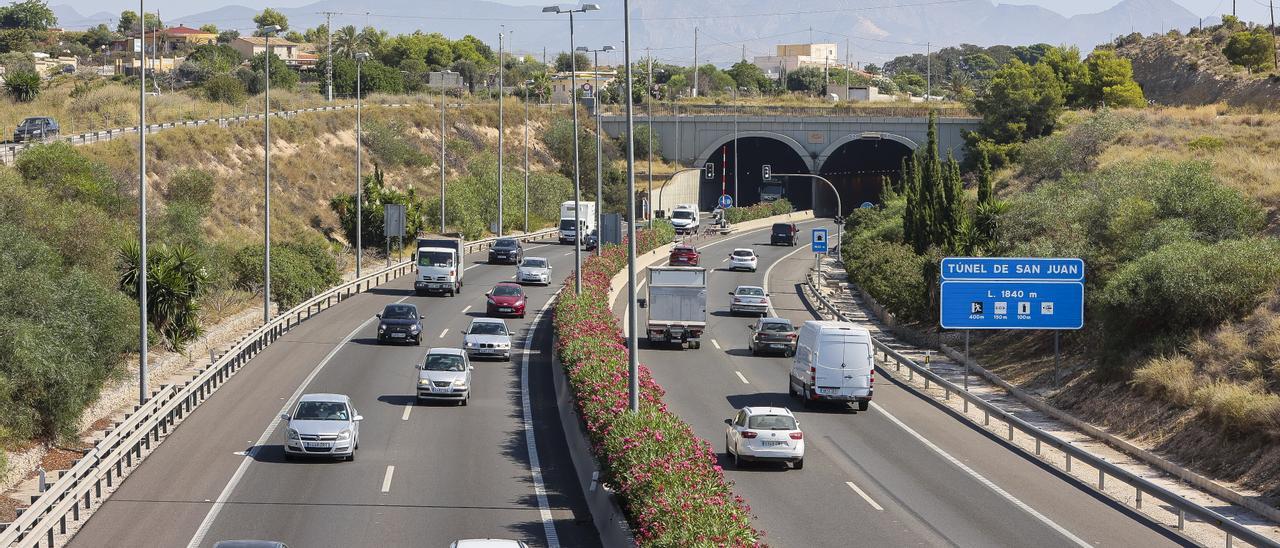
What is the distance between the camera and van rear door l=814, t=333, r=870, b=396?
36688 mm

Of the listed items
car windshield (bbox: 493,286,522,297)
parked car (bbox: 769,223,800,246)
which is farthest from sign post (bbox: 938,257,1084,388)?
parked car (bbox: 769,223,800,246)

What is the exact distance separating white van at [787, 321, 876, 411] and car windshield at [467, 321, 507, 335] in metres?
12.4

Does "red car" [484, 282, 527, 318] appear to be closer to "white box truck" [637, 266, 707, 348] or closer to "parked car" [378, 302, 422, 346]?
"white box truck" [637, 266, 707, 348]

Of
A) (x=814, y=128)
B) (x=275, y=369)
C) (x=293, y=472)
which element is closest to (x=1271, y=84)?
(x=814, y=128)

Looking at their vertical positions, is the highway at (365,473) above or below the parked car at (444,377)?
below

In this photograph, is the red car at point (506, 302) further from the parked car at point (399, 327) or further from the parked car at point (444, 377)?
the parked car at point (444, 377)

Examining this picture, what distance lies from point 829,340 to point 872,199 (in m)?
127

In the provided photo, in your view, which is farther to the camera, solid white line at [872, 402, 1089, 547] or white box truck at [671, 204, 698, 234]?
white box truck at [671, 204, 698, 234]

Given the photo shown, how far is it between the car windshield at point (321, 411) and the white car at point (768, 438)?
8.74m

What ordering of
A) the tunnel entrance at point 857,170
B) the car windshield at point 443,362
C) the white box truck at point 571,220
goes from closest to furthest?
the car windshield at point 443,362 < the white box truck at point 571,220 < the tunnel entrance at point 857,170

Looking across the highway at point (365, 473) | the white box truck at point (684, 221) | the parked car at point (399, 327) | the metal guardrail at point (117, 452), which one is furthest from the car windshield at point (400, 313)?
the white box truck at point (684, 221)

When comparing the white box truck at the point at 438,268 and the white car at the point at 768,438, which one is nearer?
the white car at the point at 768,438

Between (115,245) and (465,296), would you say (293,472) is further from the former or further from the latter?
(465,296)

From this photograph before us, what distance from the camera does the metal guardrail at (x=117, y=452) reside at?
70.8ft
